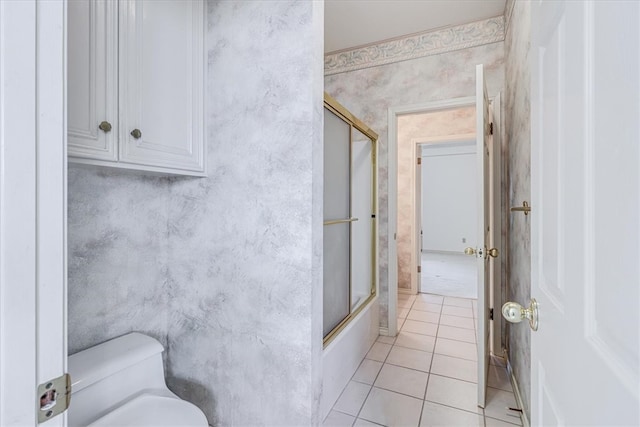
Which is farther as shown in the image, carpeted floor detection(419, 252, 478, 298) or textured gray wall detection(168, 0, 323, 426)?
carpeted floor detection(419, 252, 478, 298)

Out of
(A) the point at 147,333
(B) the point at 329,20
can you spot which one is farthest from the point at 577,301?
(B) the point at 329,20

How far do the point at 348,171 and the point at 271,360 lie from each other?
4.64 ft

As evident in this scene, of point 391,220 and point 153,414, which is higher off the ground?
point 391,220

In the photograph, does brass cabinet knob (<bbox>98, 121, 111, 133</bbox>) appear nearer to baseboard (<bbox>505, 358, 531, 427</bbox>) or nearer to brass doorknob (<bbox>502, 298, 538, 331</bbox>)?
brass doorknob (<bbox>502, 298, 538, 331</bbox>)

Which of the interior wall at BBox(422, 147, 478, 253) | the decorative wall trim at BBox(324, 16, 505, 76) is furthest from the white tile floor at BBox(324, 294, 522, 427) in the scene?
the interior wall at BBox(422, 147, 478, 253)

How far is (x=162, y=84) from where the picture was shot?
122 cm

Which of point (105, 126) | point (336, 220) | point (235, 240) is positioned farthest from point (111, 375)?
point (336, 220)

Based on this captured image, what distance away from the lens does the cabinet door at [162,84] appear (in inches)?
43.2

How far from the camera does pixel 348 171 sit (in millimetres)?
2236

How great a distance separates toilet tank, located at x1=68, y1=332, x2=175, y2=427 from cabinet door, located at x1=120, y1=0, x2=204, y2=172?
0.78 meters

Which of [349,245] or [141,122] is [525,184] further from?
A: [141,122]

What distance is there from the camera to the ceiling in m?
2.38

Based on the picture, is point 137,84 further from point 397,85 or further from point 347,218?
point 397,85
